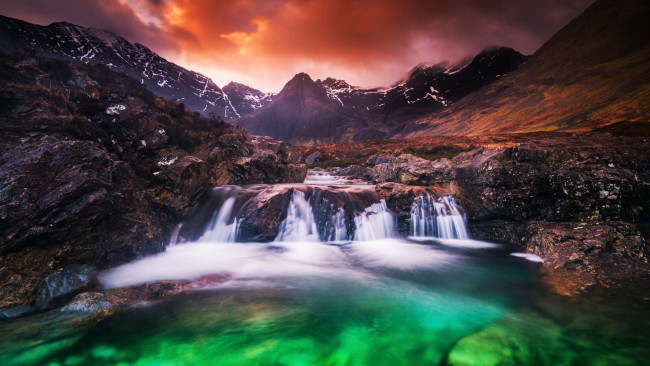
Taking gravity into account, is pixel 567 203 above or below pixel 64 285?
above

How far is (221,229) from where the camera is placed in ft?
47.4

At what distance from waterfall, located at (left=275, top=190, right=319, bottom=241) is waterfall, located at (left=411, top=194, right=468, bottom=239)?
247 inches

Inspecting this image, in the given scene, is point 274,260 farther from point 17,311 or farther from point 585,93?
point 585,93

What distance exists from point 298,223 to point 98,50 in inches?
4477

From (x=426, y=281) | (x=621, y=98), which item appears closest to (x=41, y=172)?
(x=426, y=281)

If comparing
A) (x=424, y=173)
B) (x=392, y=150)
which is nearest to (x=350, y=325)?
(x=424, y=173)

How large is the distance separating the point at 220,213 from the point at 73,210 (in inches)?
285

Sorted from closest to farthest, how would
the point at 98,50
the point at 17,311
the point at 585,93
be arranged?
the point at 17,311 < the point at 98,50 < the point at 585,93

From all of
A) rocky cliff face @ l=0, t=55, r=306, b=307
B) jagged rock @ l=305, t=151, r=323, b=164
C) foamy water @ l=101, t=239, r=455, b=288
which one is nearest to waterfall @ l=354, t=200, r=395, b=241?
foamy water @ l=101, t=239, r=455, b=288

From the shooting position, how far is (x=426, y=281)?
955 cm

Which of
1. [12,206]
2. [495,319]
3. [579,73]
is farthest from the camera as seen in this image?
[579,73]

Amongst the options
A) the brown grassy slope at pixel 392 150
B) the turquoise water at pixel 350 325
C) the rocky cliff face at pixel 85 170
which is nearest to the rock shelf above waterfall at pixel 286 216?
the rocky cliff face at pixel 85 170

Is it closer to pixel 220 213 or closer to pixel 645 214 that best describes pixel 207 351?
pixel 220 213

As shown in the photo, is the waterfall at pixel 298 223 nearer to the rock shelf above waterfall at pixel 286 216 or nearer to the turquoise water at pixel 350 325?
the rock shelf above waterfall at pixel 286 216
